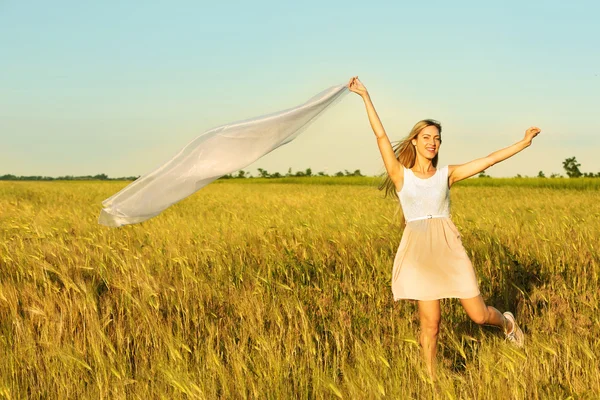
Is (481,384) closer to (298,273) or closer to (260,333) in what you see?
(260,333)

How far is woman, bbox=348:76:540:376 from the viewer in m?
2.87

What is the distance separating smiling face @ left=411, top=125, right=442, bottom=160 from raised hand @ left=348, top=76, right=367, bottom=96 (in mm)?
404

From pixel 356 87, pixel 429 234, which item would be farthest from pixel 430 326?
pixel 356 87

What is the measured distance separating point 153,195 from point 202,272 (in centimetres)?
99

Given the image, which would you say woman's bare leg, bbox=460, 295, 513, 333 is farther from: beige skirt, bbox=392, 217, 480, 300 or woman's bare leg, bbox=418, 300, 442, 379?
woman's bare leg, bbox=418, 300, 442, 379

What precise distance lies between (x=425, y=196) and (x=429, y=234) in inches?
8.4

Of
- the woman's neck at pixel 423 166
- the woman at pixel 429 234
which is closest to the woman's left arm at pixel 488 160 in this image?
the woman at pixel 429 234

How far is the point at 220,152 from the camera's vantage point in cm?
362

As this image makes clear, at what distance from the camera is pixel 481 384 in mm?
2336

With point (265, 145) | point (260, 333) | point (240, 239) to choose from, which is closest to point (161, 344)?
point (260, 333)

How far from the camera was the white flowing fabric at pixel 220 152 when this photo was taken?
3580 millimetres

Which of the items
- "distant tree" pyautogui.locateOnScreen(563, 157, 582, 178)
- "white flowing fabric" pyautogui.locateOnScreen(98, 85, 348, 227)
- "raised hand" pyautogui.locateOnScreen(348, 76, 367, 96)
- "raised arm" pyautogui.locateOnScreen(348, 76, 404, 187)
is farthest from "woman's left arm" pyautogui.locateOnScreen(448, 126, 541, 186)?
"distant tree" pyautogui.locateOnScreen(563, 157, 582, 178)

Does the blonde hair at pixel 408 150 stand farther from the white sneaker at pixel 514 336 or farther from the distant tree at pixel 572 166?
the distant tree at pixel 572 166

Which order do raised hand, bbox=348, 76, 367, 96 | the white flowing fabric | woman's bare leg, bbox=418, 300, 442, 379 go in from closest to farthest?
woman's bare leg, bbox=418, 300, 442, 379 < raised hand, bbox=348, 76, 367, 96 < the white flowing fabric
